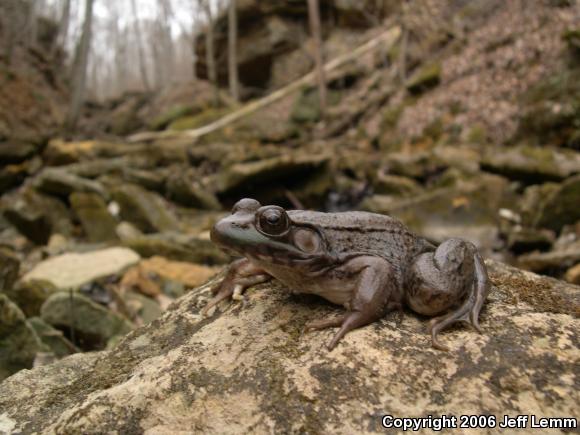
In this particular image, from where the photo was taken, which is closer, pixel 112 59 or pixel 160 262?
pixel 160 262

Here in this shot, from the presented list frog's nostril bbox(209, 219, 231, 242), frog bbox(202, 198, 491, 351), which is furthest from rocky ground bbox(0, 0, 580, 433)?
frog's nostril bbox(209, 219, 231, 242)

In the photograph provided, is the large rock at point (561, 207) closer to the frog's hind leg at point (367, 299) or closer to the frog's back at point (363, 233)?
the frog's back at point (363, 233)

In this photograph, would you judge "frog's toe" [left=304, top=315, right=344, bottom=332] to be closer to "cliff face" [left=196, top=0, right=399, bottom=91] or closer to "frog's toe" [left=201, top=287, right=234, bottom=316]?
"frog's toe" [left=201, top=287, right=234, bottom=316]

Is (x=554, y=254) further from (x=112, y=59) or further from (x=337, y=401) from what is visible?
(x=112, y=59)

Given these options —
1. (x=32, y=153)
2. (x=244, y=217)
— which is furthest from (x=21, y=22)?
(x=244, y=217)

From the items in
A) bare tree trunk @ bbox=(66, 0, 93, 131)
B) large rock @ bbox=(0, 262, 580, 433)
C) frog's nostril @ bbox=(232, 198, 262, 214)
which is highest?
bare tree trunk @ bbox=(66, 0, 93, 131)

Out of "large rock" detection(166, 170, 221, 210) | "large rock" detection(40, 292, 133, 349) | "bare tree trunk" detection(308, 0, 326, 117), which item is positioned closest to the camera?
"large rock" detection(40, 292, 133, 349)
